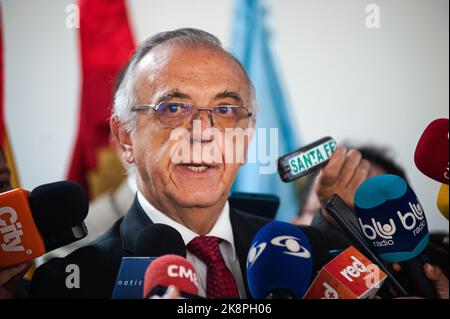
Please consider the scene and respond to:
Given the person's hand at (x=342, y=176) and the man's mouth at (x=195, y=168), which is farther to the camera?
the person's hand at (x=342, y=176)

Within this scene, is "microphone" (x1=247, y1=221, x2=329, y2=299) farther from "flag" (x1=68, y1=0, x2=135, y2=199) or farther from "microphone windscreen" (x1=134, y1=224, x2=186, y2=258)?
"flag" (x1=68, y1=0, x2=135, y2=199)

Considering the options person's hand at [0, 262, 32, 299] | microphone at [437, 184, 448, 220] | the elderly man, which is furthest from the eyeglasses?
microphone at [437, 184, 448, 220]

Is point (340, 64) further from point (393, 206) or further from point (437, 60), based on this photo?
point (393, 206)

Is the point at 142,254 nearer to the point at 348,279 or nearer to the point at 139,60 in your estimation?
the point at 348,279

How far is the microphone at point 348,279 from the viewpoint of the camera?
6.15ft

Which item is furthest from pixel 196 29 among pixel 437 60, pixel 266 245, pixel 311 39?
pixel 437 60

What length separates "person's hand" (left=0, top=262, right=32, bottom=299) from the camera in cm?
207

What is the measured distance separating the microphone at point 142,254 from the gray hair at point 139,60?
536 millimetres

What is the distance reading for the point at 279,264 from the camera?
5.85 ft

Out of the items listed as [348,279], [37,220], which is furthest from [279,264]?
[37,220]

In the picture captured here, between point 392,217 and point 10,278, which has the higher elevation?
point 392,217

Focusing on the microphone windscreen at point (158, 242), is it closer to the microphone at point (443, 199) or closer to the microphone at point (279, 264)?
the microphone at point (279, 264)

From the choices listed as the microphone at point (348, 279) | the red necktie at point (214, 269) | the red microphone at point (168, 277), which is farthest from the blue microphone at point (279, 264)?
the red necktie at point (214, 269)

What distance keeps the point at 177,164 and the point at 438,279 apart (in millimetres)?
1114
